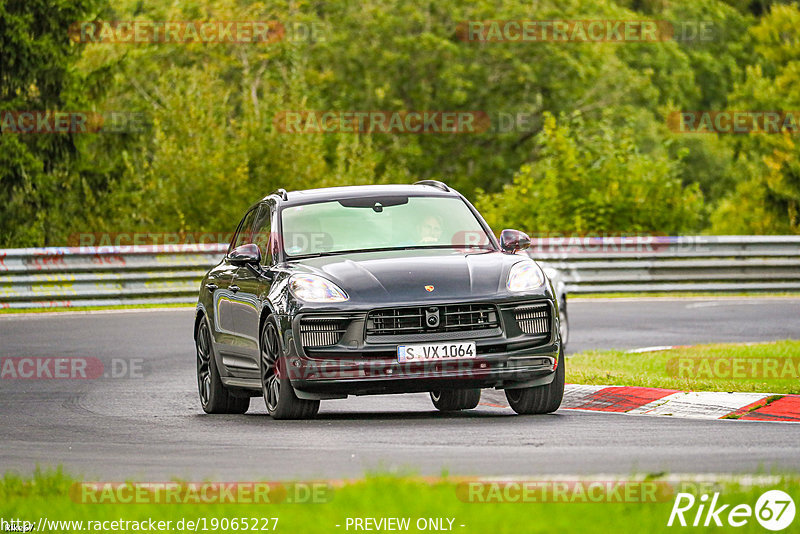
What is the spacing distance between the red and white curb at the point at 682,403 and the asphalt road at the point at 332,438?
18.4 inches

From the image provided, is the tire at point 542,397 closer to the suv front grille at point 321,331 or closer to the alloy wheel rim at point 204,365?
→ the suv front grille at point 321,331

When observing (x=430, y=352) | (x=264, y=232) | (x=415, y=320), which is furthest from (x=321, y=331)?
(x=264, y=232)

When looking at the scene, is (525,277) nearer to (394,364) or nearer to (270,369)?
(394,364)

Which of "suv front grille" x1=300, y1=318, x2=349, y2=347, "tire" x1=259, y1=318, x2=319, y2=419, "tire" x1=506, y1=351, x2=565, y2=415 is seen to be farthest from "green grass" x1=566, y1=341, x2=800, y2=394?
"suv front grille" x1=300, y1=318, x2=349, y2=347

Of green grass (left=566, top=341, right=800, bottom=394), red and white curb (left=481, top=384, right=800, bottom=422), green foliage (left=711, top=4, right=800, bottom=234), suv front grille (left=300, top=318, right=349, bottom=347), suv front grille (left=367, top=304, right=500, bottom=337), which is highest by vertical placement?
suv front grille (left=367, top=304, right=500, bottom=337)

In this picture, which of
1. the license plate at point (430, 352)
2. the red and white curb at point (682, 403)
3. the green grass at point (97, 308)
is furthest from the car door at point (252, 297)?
the green grass at point (97, 308)

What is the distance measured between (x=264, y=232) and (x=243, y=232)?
44.1 inches

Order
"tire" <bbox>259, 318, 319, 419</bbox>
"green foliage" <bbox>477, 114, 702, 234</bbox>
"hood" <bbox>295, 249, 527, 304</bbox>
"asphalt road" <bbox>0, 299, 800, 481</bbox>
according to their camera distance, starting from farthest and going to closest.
→ "green foliage" <bbox>477, 114, 702, 234</bbox> < "tire" <bbox>259, 318, 319, 419</bbox> < "hood" <bbox>295, 249, 527, 304</bbox> < "asphalt road" <bbox>0, 299, 800, 481</bbox>

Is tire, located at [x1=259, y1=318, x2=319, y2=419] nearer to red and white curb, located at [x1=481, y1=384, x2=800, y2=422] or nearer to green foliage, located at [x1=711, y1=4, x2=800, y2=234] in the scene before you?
red and white curb, located at [x1=481, y1=384, x2=800, y2=422]

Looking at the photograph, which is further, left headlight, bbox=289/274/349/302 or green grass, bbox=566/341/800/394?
green grass, bbox=566/341/800/394

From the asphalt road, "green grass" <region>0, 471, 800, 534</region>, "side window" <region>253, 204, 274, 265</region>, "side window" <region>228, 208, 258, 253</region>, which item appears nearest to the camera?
"green grass" <region>0, 471, 800, 534</region>

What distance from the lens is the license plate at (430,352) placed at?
10422mm

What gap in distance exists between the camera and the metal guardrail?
26562 millimetres

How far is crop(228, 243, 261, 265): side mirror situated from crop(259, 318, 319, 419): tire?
652mm
